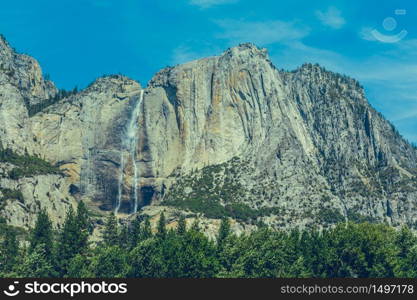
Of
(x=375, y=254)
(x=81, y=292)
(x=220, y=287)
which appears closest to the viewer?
(x=81, y=292)

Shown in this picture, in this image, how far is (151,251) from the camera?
19312cm

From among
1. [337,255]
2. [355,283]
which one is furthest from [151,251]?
[355,283]

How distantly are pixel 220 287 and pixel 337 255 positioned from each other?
9951 cm

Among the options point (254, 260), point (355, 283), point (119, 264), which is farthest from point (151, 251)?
point (355, 283)

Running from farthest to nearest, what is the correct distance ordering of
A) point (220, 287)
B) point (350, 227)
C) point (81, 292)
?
point (350, 227), point (220, 287), point (81, 292)

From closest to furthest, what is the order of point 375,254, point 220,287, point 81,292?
point 81,292 < point 220,287 < point 375,254

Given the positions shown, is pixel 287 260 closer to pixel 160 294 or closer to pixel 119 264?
pixel 119 264

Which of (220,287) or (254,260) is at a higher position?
(254,260)

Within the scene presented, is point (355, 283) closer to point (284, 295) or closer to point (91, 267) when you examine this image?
point (284, 295)

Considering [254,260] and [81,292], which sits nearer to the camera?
[81,292]

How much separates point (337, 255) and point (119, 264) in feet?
150

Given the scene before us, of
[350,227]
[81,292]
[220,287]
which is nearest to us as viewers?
[81,292]

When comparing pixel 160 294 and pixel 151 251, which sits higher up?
pixel 151 251

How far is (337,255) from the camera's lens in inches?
7293
